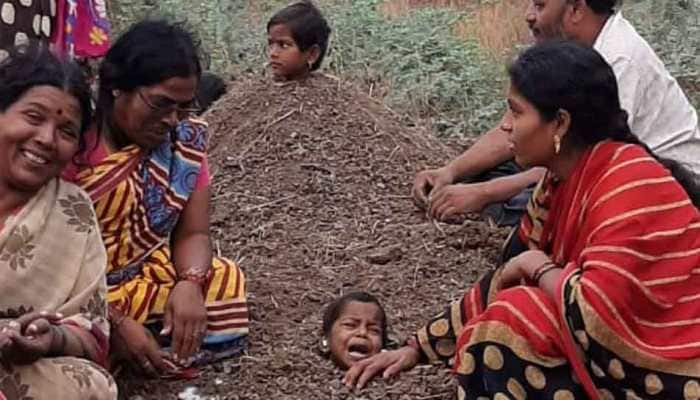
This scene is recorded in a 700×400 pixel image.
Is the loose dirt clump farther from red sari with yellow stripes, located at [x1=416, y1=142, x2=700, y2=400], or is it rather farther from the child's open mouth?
red sari with yellow stripes, located at [x1=416, y1=142, x2=700, y2=400]

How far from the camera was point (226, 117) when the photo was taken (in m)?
6.18

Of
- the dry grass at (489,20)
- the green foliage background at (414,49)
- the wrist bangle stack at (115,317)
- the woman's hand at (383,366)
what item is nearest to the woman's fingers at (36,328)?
the wrist bangle stack at (115,317)

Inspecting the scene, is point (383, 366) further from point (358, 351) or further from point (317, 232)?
point (317, 232)

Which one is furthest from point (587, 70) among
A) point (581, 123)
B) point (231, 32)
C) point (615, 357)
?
point (231, 32)

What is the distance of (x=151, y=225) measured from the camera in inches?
151

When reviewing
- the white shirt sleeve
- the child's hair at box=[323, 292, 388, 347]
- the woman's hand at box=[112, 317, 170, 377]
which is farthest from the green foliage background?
the woman's hand at box=[112, 317, 170, 377]

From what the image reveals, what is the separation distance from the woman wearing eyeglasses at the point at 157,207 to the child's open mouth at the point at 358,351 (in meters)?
0.35

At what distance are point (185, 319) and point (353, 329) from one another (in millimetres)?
486

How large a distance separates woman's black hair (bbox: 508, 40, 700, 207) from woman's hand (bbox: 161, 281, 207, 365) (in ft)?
3.63

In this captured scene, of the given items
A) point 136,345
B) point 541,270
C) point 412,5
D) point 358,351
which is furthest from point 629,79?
point 412,5

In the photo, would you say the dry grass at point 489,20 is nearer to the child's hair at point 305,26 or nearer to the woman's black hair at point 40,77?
the child's hair at point 305,26

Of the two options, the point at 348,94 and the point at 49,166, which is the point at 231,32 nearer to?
the point at 348,94

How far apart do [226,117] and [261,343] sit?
7.45 ft

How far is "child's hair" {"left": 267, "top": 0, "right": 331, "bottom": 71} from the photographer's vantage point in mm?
6207
